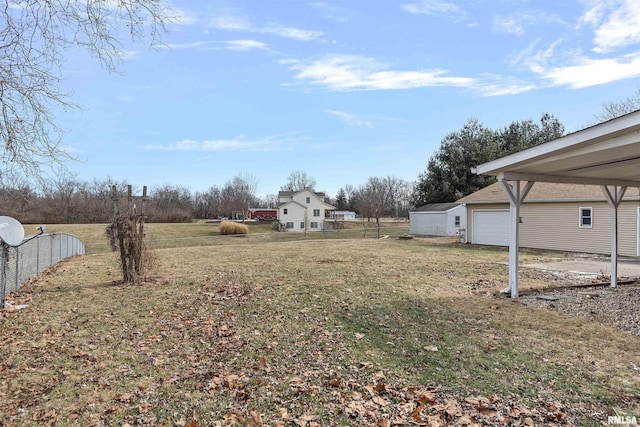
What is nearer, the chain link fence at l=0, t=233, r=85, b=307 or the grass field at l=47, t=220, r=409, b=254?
the chain link fence at l=0, t=233, r=85, b=307

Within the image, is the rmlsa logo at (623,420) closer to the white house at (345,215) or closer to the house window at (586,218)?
the house window at (586,218)

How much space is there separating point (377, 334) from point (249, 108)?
1095 cm

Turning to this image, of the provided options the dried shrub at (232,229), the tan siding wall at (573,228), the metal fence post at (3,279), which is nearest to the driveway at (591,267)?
the tan siding wall at (573,228)

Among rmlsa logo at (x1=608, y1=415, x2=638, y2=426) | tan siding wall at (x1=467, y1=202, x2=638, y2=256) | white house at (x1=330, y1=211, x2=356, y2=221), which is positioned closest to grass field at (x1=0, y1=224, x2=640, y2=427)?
rmlsa logo at (x1=608, y1=415, x2=638, y2=426)

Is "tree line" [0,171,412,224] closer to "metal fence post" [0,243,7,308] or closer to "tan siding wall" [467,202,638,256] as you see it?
"tan siding wall" [467,202,638,256]

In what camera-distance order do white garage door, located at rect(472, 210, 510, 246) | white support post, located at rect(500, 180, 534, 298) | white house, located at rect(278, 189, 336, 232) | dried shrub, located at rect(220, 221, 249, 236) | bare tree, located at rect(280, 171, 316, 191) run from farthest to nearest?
bare tree, located at rect(280, 171, 316, 191), white house, located at rect(278, 189, 336, 232), dried shrub, located at rect(220, 221, 249, 236), white garage door, located at rect(472, 210, 510, 246), white support post, located at rect(500, 180, 534, 298)

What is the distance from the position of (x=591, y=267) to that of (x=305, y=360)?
432 inches

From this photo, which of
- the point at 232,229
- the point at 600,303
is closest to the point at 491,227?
the point at 600,303

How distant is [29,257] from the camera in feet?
27.3

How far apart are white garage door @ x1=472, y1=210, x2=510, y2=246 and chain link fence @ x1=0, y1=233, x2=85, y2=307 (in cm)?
1830

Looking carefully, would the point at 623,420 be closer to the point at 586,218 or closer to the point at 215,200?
the point at 586,218

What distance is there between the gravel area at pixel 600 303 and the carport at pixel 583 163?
1.72ft

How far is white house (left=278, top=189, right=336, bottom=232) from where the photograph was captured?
1636 inches

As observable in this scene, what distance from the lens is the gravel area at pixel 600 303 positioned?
5.28 metres
